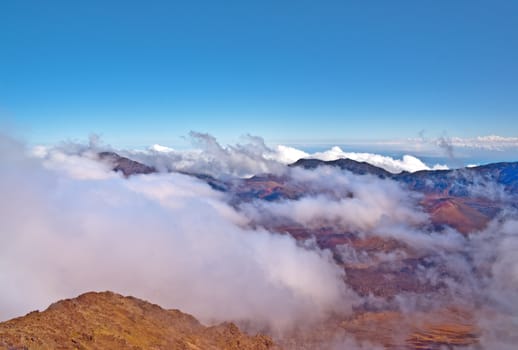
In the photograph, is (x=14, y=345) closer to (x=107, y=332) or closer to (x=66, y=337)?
(x=66, y=337)

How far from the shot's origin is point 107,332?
191625 millimetres

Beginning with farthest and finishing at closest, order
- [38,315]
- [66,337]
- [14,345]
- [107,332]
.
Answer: [107,332], [38,315], [66,337], [14,345]

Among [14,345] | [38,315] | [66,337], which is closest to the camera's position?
[14,345]

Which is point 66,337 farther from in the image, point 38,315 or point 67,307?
point 67,307

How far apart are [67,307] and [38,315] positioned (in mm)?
21639

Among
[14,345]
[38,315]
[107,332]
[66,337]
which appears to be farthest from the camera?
[107,332]

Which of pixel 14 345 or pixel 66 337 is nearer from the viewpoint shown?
pixel 14 345

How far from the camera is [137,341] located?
652ft

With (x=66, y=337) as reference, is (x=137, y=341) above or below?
below

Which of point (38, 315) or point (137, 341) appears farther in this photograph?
point (137, 341)

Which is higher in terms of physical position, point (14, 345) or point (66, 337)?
point (14, 345)

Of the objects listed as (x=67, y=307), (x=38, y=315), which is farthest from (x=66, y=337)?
(x=67, y=307)

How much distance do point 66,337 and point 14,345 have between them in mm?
32139

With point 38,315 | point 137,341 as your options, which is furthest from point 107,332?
point 38,315
